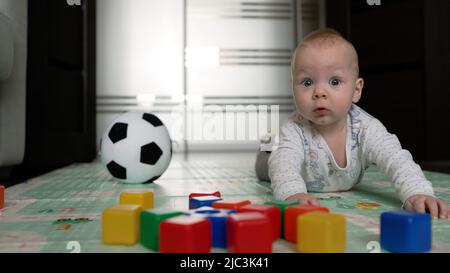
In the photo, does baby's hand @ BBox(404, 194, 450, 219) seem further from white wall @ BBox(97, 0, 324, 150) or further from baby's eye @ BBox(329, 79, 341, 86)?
white wall @ BBox(97, 0, 324, 150)

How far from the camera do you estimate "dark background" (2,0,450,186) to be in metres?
2.04

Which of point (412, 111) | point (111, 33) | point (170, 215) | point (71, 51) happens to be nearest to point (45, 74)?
point (71, 51)

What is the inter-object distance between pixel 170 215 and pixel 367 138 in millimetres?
740

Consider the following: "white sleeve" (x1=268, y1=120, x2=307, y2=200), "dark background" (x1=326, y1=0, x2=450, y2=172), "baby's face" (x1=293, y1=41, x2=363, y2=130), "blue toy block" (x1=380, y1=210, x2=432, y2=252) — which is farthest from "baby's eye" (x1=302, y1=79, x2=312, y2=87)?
"dark background" (x1=326, y1=0, x2=450, y2=172)

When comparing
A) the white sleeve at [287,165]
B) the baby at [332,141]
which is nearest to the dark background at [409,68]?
the baby at [332,141]

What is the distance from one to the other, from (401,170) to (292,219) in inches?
18.3

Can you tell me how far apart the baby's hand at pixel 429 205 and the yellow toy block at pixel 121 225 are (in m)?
0.61

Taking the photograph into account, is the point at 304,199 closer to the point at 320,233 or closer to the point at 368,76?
the point at 320,233

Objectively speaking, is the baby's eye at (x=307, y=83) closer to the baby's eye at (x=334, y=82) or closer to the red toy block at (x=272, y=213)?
the baby's eye at (x=334, y=82)

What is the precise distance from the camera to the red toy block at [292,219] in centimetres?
75

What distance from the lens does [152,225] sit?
0.70m

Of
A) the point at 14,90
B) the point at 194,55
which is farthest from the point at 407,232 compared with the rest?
the point at 194,55

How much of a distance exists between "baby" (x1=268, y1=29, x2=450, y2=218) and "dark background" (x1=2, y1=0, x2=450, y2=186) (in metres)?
0.87
